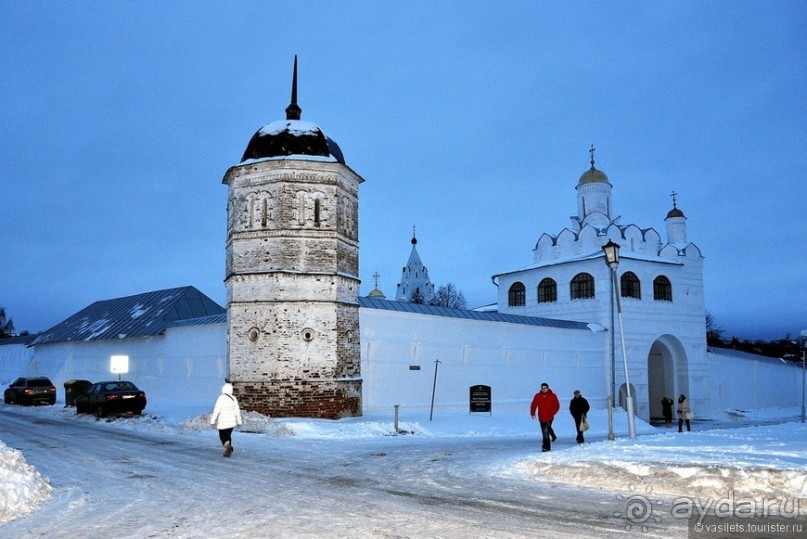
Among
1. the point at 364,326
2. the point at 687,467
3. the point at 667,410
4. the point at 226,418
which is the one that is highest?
the point at 364,326

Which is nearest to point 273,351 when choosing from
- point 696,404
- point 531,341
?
point 531,341

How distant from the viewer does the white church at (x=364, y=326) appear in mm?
21406

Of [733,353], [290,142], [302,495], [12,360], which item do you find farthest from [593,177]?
[12,360]

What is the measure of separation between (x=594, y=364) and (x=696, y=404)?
793 cm

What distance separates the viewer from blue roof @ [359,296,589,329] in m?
25.1

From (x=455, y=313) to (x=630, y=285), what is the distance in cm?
1324

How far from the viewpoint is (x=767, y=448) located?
39.2 feet

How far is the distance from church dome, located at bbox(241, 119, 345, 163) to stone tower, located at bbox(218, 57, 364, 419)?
3cm

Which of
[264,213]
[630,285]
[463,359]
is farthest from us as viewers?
[630,285]

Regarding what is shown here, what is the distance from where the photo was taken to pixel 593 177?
4081 cm

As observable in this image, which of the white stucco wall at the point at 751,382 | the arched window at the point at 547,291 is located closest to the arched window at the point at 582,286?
the arched window at the point at 547,291

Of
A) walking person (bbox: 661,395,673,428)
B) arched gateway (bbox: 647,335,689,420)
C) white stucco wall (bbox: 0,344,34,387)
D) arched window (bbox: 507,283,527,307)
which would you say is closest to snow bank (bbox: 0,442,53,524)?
walking person (bbox: 661,395,673,428)

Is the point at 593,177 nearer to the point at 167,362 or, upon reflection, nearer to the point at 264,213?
the point at 264,213

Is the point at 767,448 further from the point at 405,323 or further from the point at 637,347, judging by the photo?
the point at 637,347
